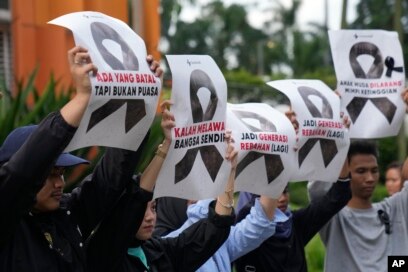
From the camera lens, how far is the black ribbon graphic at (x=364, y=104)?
211 inches

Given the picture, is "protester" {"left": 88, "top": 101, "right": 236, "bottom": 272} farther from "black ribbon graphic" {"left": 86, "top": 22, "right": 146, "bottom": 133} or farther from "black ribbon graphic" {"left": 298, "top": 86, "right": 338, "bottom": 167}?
"black ribbon graphic" {"left": 298, "top": 86, "right": 338, "bottom": 167}

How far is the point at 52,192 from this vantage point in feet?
11.6

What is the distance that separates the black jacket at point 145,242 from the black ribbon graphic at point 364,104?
54.7 inches

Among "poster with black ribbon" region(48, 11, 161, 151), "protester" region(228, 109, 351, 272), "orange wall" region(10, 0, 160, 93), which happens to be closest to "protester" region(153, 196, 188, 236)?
"protester" region(228, 109, 351, 272)

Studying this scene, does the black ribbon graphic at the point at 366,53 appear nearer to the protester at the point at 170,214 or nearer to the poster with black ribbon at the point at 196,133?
the protester at the point at 170,214

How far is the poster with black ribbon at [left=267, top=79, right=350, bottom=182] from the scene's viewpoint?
16.3 ft

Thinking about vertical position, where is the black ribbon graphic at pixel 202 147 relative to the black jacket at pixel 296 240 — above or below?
above

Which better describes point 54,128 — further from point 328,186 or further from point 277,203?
point 328,186

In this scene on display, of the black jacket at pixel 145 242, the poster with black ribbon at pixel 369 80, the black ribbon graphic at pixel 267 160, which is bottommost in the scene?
the black jacket at pixel 145 242

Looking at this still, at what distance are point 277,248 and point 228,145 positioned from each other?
92 centimetres

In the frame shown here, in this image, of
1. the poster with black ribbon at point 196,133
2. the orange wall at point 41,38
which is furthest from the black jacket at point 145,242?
the orange wall at point 41,38

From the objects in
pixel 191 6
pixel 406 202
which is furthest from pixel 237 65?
pixel 406 202

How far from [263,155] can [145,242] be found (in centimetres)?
84

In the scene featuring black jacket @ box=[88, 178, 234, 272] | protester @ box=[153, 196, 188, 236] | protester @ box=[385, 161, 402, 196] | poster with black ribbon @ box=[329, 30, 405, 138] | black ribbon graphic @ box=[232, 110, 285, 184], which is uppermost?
poster with black ribbon @ box=[329, 30, 405, 138]
